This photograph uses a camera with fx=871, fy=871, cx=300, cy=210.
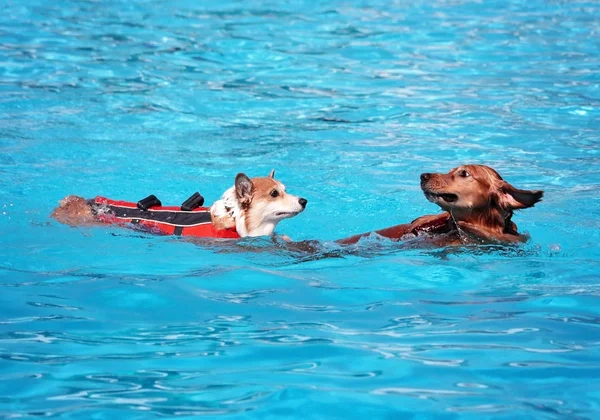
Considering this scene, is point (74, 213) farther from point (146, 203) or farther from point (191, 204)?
point (191, 204)

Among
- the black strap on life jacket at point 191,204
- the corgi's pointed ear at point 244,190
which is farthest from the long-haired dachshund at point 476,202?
the black strap on life jacket at point 191,204

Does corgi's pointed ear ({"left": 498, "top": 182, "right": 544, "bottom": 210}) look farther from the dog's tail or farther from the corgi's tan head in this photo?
the dog's tail

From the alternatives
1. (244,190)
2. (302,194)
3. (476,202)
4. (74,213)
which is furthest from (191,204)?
(476,202)

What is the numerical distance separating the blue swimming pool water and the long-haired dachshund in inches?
8.8

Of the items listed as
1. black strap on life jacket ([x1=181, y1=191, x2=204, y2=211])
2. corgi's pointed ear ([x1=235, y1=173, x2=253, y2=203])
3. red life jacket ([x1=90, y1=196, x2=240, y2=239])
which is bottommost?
red life jacket ([x1=90, y1=196, x2=240, y2=239])

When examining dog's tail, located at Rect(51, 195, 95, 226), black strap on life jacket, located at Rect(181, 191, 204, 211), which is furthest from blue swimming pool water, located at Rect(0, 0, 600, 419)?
black strap on life jacket, located at Rect(181, 191, 204, 211)

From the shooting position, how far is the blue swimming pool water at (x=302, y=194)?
403 cm

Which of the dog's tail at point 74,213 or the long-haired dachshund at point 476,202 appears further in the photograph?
the dog's tail at point 74,213

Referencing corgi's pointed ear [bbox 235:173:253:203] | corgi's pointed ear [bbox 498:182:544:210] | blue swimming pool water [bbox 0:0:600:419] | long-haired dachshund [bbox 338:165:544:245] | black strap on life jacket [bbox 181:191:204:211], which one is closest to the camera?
blue swimming pool water [bbox 0:0:600:419]

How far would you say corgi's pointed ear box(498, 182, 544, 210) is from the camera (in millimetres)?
6062

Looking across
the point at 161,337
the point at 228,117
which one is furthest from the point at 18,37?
the point at 161,337

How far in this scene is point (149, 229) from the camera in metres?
6.90

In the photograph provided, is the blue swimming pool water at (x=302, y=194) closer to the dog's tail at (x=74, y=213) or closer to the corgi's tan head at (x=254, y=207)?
the dog's tail at (x=74, y=213)

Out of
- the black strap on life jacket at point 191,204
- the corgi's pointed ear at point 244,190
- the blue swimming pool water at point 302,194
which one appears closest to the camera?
the blue swimming pool water at point 302,194
